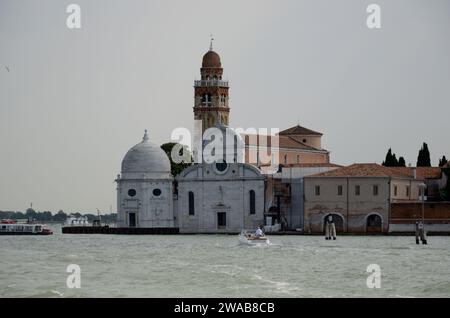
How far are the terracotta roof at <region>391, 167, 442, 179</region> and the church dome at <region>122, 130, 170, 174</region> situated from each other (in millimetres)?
13315

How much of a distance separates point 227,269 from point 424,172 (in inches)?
1479

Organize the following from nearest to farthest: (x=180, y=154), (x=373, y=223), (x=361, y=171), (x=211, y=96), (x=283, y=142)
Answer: (x=361, y=171) < (x=373, y=223) < (x=283, y=142) < (x=211, y=96) < (x=180, y=154)

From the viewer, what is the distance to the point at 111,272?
38656 mm

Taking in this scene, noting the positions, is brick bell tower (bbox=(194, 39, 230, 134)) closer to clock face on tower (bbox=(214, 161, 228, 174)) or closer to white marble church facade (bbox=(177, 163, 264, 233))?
clock face on tower (bbox=(214, 161, 228, 174))

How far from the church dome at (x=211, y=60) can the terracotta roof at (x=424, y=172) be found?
18.7 metres

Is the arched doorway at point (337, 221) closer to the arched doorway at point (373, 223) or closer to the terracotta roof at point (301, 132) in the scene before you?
the arched doorway at point (373, 223)

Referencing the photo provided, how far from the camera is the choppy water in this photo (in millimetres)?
33094

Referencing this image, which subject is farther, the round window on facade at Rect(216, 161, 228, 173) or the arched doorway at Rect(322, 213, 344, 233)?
the round window on facade at Rect(216, 161, 228, 173)

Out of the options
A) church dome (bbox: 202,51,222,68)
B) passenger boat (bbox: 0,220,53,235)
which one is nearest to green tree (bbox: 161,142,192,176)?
church dome (bbox: 202,51,222,68)

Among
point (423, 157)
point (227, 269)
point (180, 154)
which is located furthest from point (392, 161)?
point (227, 269)

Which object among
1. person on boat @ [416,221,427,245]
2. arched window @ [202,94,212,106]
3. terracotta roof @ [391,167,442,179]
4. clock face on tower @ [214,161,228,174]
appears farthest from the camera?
arched window @ [202,94,212,106]

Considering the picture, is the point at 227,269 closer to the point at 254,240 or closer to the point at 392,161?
the point at 254,240

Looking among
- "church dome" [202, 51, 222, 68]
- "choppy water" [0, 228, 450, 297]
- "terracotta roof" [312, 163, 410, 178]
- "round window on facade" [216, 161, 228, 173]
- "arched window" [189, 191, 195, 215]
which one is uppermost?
"church dome" [202, 51, 222, 68]

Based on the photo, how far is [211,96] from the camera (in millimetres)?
89125
